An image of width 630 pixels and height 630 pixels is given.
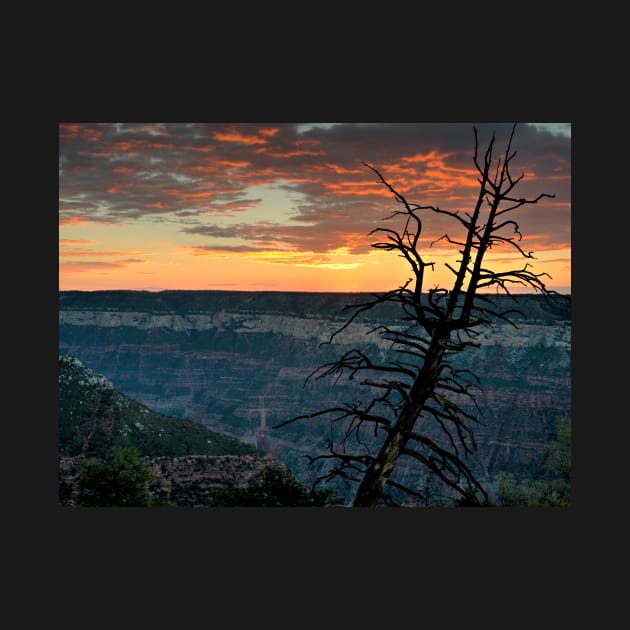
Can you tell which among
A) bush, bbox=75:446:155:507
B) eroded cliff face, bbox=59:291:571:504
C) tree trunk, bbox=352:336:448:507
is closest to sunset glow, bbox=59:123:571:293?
eroded cliff face, bbox=59:291:571:504

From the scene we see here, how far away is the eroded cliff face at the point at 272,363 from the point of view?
15.1 meters

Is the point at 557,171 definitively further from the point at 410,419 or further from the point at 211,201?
the point at 410,419

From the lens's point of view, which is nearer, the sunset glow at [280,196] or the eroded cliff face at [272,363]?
the sunset glow at [280,196]

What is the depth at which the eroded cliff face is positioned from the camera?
15.1 meters

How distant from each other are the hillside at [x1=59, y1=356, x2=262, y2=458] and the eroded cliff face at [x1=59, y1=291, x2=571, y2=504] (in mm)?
626

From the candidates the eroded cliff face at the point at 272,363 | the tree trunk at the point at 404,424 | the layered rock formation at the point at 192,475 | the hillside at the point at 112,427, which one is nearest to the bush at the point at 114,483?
the layered rock formation at the point at 192,475

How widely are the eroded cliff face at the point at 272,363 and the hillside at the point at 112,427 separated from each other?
0.63 meters

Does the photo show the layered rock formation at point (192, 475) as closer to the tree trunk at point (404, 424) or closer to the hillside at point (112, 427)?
the hillside at point (112, 427)

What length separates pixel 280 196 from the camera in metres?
12.3

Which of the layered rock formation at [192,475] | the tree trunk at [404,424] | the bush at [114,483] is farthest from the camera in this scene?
the layered rock formation at [192,475]

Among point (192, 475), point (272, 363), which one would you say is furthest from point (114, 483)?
point (272, 363)

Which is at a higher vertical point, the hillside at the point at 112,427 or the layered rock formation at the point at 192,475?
the hillside at the point at 112,427

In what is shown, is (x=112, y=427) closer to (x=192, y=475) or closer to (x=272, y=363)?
(x=192, y=475)

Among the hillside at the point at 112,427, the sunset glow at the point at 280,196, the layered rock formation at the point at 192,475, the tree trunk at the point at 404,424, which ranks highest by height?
the sunset glow at the point at 280,196
